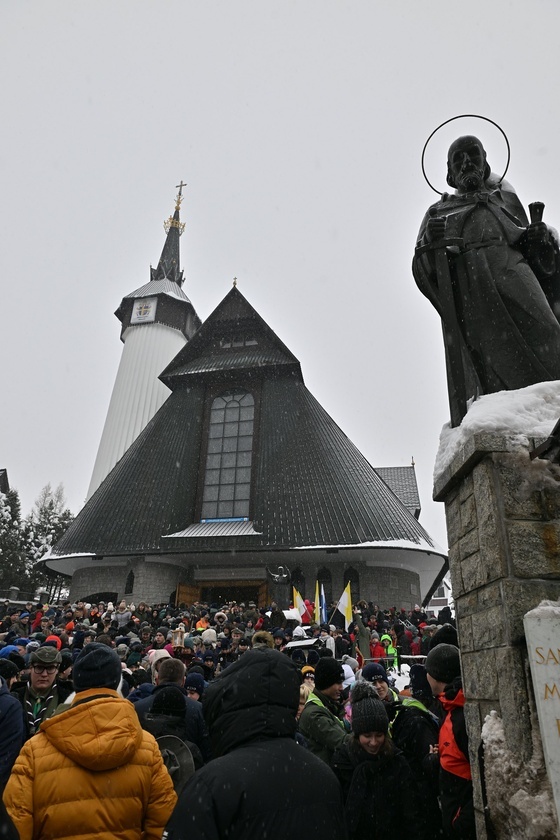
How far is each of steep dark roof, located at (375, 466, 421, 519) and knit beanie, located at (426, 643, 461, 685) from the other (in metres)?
29.0

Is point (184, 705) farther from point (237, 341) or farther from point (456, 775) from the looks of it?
point (237, 341)

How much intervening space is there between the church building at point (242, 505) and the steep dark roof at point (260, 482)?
0.05 meters

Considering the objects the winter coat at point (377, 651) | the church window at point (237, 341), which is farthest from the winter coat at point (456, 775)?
the church window at point (237, 341)

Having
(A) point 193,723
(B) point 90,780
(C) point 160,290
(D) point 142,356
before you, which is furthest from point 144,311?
(B) point 90,780

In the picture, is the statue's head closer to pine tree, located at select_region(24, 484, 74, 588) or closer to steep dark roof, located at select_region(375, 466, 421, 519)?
steep dark roof, located at select_region(375, 466, 421, 519)

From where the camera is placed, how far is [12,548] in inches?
1506

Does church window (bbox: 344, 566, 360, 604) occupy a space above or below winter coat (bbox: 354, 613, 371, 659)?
above

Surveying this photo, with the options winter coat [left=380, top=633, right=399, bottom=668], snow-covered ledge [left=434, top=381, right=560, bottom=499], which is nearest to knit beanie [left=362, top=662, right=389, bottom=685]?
snow-covered ledge [left=434, top=381, right=560, bottom=499]

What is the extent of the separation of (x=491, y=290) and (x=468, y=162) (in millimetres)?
1063

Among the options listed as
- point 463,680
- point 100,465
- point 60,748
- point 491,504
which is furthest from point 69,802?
point 100,465

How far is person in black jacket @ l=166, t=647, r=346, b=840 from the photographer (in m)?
1.46

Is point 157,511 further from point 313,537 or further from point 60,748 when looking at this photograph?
point 60,748

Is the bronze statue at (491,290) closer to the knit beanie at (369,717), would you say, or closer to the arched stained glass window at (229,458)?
the knit beanie at (369,717)

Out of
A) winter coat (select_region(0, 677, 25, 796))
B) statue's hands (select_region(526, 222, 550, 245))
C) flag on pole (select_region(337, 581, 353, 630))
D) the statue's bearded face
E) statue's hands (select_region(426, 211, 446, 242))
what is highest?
the statue's bearded face
